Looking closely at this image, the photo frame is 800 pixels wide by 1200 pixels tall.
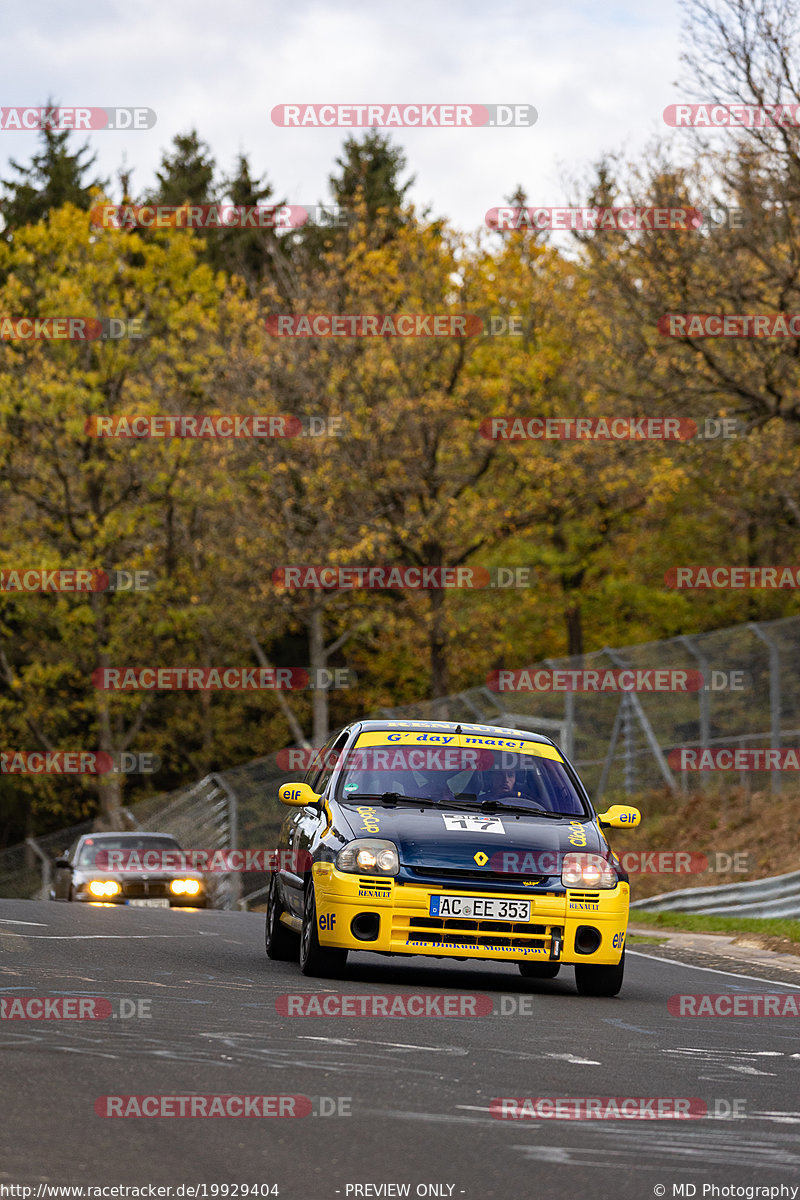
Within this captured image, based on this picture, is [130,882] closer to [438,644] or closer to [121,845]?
[121,845]

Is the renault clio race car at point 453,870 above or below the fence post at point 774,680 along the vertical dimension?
below

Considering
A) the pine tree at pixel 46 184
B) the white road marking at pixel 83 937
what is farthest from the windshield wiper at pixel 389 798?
the pine tree at pixel 46 184

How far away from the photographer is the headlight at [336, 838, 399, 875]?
1046 centimetres

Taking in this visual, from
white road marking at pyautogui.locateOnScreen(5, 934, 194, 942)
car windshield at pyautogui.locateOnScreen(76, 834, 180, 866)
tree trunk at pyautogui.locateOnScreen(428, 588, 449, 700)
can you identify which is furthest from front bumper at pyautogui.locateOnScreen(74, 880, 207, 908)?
tree trunk at pyautogui.locateOnScreen(428, 588, 449, 700)

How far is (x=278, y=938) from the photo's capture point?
12352mm

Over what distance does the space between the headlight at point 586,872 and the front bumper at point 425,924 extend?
8cm

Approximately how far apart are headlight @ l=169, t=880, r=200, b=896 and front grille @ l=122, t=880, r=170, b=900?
8 cm

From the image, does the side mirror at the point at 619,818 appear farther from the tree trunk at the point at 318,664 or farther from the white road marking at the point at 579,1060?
the tree trunk at the point at 318,664

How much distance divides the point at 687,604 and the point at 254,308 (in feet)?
46.2

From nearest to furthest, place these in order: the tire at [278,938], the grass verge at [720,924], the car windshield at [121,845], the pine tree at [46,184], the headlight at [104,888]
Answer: the tire at [278,938]
the grass verge at [720,924]
the headlight at [104,888]
the car windshield at [121,845]
the pine tree at [46,184]

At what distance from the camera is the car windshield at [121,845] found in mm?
23594

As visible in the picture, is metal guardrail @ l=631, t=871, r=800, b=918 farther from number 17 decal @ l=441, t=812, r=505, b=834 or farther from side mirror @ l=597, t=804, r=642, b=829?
number 17 decal @ l=441, t=812, r=505, b=834

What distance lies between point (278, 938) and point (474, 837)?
2344mm

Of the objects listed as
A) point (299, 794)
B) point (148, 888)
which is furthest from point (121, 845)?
point (299, 794)
